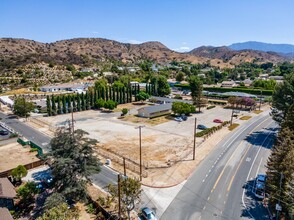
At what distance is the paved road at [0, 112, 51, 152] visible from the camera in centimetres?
4938

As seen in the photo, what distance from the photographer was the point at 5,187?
2639 centimetres

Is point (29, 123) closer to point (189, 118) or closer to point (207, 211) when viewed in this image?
point (189, 118)

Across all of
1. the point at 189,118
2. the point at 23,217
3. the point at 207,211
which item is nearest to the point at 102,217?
the point at 23,217

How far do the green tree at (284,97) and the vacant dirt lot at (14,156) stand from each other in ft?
167

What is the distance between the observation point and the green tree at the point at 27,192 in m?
27.1

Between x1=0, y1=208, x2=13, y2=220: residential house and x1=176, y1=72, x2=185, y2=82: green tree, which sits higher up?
x1=176, y1=72, x2=185, y2=82: green tree

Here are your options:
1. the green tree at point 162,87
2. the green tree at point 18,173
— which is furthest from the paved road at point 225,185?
the green tree at point 162,87

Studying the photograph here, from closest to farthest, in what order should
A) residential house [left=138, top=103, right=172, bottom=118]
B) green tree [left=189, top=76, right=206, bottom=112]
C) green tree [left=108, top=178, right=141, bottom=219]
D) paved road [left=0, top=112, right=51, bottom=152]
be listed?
green tree [left=108, top=178, right=141, bottom=219] → paved road [left=0, top=112, right=51, bottom=152] → residential house [left=138, top=103, right=172, bottom=118] → green tree [left=189, top=76, right=206, bottom=112]

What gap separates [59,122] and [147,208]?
4792cm

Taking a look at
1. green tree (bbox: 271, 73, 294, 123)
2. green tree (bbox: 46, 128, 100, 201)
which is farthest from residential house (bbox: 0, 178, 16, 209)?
green tree (bbox: 271, 73, 294, 123)

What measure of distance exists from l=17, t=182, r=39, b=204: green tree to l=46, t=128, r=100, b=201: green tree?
15.2ft

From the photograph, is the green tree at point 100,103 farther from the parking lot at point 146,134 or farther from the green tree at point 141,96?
the green tree at point 141,96

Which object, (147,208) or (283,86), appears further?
(283,86)

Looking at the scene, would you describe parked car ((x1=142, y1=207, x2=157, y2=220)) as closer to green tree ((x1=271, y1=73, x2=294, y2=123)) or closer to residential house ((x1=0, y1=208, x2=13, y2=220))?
residential house ((x1=0, y1=208, x2=13, y2=220))
